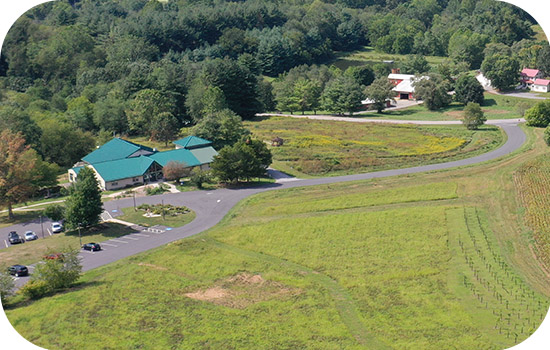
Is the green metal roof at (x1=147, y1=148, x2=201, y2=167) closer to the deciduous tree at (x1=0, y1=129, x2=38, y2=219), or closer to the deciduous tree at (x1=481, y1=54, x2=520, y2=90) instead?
the deciduous tree at (x1=0, y1=129, x2=38, y2=219)

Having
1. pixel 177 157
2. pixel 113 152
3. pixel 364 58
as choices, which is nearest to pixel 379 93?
pixel 177 157

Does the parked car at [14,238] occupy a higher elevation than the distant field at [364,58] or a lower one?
lower

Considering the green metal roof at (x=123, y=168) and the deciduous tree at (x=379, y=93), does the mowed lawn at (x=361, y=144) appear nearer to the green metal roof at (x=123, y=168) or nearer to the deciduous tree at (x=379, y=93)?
the deciduous tree at (x=379, y=93)

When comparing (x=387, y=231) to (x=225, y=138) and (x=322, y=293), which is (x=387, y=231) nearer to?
(x=322, y=293)

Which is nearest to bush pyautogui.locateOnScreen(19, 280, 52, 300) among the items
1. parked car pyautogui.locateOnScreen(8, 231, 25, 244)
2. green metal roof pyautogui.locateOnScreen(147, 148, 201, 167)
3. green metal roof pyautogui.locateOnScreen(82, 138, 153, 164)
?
parked car pyautogui.locateOnScreen(8, 231, 25, 244)

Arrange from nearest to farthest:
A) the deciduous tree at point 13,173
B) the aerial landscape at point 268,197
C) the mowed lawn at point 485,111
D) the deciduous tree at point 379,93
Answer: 1. the aerial landscape at point 268,197
2. the deciduous tree at point 13,173
3. the mowed lawn at point 485,111
4. the deciduous tree at point 379,93

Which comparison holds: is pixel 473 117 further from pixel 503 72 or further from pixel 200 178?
pixel 200 178

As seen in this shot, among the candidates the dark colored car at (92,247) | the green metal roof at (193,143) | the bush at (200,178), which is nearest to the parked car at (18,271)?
the dark colored car at (92,247)

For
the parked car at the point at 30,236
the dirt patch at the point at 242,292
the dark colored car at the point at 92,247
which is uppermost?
the parked car at the point at 30,236
